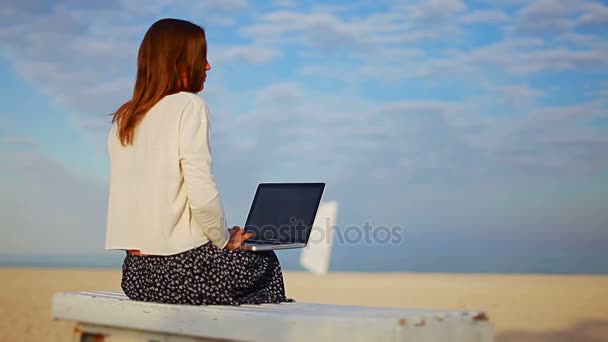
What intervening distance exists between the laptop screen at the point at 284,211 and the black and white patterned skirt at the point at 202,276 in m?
0.29

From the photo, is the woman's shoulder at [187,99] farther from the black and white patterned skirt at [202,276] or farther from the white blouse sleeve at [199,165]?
the black and white patterned skirt at [202,276]

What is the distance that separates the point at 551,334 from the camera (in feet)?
23.1

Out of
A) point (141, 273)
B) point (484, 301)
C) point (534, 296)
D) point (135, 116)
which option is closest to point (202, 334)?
point (141, 273)

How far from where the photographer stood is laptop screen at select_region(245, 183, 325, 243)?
3.47 metres

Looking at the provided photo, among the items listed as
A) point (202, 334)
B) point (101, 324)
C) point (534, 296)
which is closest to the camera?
point (202, 334)

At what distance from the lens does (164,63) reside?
309 centimetres

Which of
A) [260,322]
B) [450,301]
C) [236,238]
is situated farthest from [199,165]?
[450,301]

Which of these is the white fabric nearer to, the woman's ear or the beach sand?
the woman's ear

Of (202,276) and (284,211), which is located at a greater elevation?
(284,211)

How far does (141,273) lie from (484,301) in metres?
7.59

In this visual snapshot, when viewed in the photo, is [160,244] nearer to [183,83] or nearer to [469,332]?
[183,83]

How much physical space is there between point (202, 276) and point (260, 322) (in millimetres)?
520

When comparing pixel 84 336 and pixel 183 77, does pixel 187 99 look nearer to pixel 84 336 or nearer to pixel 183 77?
pixel 183 77

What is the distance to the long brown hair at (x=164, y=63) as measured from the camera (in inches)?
121
